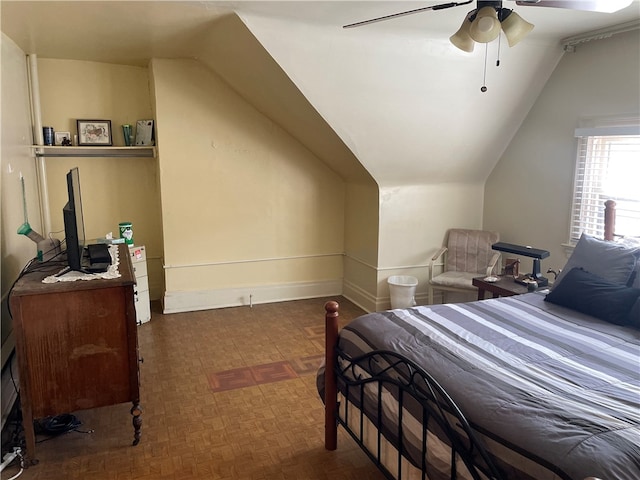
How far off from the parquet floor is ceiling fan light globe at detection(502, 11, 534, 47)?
89.2 inches

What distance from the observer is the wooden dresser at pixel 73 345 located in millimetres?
2414

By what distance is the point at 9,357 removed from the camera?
3.02 m

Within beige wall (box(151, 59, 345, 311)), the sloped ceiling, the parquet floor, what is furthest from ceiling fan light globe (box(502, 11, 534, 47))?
beige wall (box(151, 59, 345, 311))

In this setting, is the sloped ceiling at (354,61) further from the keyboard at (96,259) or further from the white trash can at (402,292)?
the keyboard at (96,259)

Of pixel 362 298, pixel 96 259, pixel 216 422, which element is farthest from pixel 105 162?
pixel 216 422

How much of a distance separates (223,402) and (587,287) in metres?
2.31

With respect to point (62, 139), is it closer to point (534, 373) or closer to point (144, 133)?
point (144, 133)

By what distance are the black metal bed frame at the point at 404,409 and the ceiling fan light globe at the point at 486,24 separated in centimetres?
152

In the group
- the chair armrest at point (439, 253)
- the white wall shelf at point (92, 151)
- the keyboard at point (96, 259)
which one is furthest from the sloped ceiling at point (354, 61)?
the keyboard at point (96, 259)

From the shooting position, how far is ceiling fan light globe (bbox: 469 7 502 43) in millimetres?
2172

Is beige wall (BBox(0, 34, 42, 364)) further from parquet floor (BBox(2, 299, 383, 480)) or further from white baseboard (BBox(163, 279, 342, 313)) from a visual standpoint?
white baseboard (BBox(163, 279, 342, 313))

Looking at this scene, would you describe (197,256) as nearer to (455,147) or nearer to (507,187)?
(455,147)

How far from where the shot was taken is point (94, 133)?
15.0 feet

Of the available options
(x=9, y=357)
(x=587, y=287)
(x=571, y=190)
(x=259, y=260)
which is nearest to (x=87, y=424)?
(x=9, y=357)
